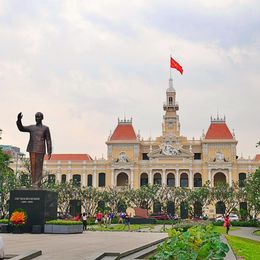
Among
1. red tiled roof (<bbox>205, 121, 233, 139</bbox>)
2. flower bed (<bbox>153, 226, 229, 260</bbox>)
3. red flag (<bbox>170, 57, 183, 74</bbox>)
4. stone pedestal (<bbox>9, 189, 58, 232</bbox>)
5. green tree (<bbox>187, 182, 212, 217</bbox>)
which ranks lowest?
flower bed (<bbox>153, 226, 229, 260</bbox>)

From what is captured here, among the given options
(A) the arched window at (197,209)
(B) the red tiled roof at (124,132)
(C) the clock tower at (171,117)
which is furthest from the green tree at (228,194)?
(B) the red tiled roof at (124,132)

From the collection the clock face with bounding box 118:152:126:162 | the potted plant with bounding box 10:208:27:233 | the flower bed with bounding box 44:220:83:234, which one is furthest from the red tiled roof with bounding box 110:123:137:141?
the potted plant with bounding box 10:208:27:233

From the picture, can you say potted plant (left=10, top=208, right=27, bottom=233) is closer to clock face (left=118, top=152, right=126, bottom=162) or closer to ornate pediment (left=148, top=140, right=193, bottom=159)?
ornate pediment (left=148, top=140, right=193, bottom=159)

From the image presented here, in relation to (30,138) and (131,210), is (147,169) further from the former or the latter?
(30,138)

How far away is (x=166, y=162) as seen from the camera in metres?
71.8

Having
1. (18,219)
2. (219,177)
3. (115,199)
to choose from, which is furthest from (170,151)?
(18,219)

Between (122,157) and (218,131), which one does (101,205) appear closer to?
(122,157)

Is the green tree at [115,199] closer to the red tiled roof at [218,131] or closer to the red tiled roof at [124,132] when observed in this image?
the red tiled roof at [124,132]

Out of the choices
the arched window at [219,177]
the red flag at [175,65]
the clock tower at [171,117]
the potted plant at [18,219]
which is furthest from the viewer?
the clock tower at [171,117]

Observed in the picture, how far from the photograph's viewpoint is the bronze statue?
2203cm

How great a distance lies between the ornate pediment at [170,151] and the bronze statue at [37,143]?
50.4 metres

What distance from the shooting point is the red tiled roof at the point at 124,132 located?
7650 cm

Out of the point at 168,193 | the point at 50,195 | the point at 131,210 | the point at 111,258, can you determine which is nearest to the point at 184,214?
the point at 168,193

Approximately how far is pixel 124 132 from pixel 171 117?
8254 millimetres
